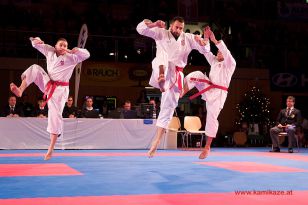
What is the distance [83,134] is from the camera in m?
9.98

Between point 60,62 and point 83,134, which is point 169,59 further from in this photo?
point 83,134

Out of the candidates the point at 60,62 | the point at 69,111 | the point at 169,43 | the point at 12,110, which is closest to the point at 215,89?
the point at 169,43

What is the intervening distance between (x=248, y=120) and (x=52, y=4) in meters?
8.20

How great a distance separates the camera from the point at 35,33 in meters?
12.8

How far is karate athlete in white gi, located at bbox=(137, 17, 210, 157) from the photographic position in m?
5.16

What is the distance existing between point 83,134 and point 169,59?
527 centimetres

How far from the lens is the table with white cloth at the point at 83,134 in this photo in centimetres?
948

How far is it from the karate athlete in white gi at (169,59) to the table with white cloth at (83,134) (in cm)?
501

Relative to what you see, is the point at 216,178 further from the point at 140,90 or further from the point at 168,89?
the point at 140,90

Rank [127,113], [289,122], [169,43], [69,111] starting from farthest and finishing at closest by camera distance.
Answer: [127,113], [69,111], [289,122], [169,43]

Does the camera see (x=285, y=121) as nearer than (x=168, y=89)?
No

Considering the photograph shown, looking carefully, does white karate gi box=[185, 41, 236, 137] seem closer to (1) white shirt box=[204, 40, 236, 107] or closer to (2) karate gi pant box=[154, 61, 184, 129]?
(1) white shirt box=[204, 40, 236, 107]

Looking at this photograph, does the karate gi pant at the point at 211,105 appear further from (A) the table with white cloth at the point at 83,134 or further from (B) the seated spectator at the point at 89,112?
(B) the seated spectator at the point at 89,112

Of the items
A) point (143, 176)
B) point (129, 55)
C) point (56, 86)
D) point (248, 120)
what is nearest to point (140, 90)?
point (129, 55)
